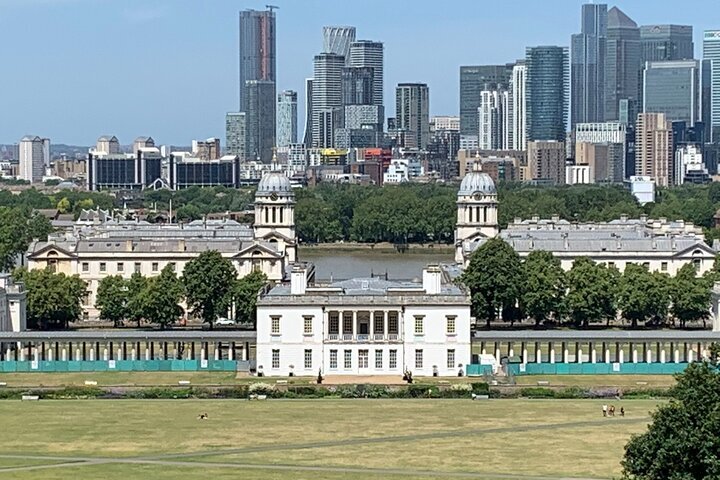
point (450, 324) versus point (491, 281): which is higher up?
point (491, 281)

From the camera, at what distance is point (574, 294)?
92.9 metres

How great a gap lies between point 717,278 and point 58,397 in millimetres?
40006

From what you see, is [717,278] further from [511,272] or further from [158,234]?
[158,234]

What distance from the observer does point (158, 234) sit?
115m

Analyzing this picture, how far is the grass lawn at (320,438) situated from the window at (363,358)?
31.5 ft

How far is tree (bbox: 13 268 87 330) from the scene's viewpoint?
91.8 m

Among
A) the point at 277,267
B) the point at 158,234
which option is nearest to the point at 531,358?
the point at 277,267

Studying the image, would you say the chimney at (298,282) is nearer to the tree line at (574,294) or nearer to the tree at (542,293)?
the tree line at (574,294)

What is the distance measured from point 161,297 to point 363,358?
17298 mm

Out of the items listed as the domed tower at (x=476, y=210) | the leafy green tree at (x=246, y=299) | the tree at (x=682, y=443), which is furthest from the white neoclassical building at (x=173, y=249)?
the tree at (x=682, y=443)

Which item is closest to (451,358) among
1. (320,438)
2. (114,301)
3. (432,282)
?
(432,282)

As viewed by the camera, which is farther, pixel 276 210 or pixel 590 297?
pixel 276 210

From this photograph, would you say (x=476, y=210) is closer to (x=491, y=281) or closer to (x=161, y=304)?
(x=491, y=281)

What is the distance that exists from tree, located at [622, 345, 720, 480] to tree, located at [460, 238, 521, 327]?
156 feet
